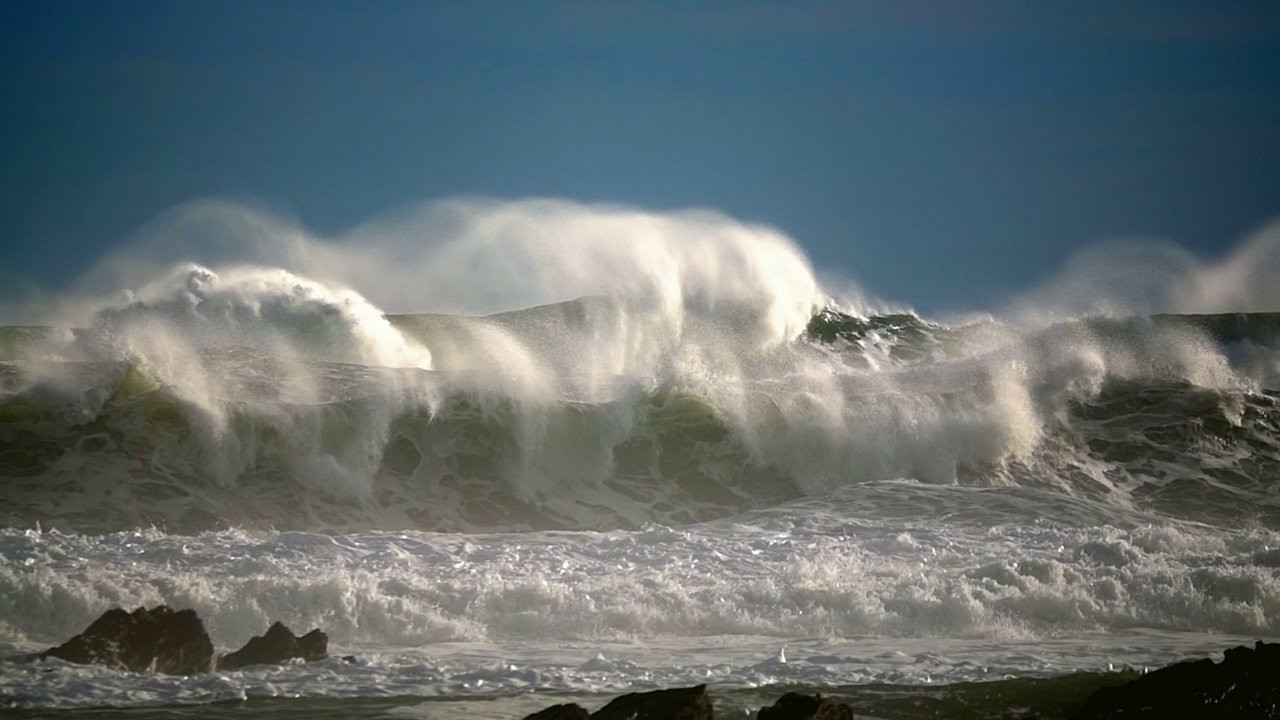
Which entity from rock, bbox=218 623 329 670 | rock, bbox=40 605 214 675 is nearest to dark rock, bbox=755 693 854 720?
rock, bbox=218 623 329 670

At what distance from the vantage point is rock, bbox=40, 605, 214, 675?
8625 millimetres

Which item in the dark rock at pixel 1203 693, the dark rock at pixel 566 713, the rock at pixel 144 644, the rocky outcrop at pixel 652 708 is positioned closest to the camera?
the dark rock at pixel 566 713

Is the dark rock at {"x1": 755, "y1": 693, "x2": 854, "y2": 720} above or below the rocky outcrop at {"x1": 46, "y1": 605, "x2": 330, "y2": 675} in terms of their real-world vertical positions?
below

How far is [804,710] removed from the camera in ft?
22.4

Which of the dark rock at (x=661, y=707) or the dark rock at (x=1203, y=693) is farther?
the dark rock at (x=1203, y=693)

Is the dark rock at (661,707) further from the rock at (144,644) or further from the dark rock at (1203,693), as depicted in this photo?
the rock at (144,644)

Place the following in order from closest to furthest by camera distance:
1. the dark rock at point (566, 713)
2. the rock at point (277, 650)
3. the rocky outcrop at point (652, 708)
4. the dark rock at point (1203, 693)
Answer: the dark rock at point (566, 713)
the rocky outcrop at point (652, 708)
the dark rock at point (1203, 693)
the rock at point (277, 650)

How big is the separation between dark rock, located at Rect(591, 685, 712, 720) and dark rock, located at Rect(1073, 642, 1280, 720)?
2.45 meters

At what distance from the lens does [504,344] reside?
69.8 feet

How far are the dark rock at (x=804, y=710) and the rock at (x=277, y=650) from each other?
384 cm

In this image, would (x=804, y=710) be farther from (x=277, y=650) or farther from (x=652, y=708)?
(x=277, y=650)

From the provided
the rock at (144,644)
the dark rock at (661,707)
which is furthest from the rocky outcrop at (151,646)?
the dark rock at (661,707)

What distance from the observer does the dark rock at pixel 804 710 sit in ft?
22.3

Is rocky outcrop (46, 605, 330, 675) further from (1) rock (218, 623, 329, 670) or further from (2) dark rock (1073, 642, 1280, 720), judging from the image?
(2) dark rock (1073, 642, 1280, 720)
